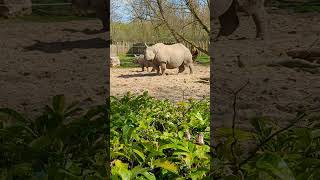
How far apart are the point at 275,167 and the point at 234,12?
117cm

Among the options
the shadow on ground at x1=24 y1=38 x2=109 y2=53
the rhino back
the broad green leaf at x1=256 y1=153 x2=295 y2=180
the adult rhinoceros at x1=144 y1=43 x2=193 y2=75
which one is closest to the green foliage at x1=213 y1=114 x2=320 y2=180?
the broad green leaf at x1=256 y1=153 x2=295 y2=180

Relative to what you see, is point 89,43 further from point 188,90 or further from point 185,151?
point 188,90

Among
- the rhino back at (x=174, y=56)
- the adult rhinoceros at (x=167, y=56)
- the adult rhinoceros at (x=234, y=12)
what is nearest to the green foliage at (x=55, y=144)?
the adult rhinoceros at (x=234, y=12)

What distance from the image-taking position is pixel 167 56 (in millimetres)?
15945

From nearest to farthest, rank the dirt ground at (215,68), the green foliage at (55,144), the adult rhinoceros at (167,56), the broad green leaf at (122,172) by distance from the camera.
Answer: the green foliage at (55,144)
the broad green leaf at (122,172)
the dirt ground at (215,68)
the adult rhinoceros at (167,56)

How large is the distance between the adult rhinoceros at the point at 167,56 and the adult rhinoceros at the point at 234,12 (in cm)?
1381

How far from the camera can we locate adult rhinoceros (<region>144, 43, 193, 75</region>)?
626 inches

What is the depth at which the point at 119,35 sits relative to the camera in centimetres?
3291


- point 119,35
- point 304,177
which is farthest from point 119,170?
point 119,35

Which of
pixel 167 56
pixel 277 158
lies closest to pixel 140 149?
pixel 277 158

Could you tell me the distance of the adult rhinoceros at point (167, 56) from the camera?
1589 cm

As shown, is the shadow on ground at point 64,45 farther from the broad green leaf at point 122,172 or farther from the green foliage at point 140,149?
the broad green leaf at point 122,172

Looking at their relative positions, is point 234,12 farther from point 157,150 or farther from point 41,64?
point 41,64

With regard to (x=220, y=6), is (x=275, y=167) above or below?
below
